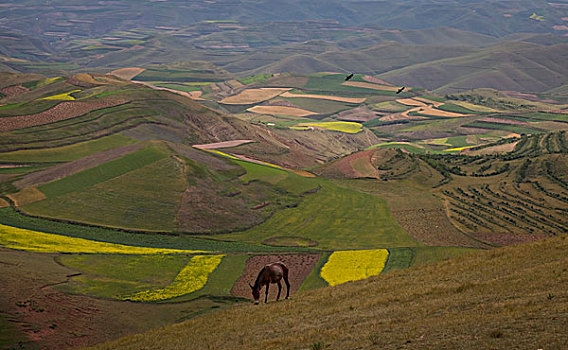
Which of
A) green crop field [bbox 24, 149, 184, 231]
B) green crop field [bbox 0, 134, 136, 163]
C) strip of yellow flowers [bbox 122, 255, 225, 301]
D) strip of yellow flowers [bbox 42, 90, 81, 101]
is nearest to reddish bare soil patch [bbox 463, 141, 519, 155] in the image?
green crop field [bbox 0, 134, 136, 163]

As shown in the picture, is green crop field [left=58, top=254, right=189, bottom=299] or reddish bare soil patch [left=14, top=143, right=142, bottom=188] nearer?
green crop field [left=58, top=254, right=189, bottom=299]

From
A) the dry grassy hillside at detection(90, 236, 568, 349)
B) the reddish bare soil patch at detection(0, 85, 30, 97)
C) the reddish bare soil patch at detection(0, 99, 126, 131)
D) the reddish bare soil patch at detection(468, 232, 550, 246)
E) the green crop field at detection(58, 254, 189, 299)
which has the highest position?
the dry grassy hillside at detection(90, 236, 568, 349)

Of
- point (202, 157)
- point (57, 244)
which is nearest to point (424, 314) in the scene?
point (57, 244)

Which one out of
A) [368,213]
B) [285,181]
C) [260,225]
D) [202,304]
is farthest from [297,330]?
[285,181]

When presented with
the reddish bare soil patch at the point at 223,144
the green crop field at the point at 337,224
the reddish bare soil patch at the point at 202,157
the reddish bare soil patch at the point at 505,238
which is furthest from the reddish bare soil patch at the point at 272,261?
the reddish bare soil patch at the point at 223,144

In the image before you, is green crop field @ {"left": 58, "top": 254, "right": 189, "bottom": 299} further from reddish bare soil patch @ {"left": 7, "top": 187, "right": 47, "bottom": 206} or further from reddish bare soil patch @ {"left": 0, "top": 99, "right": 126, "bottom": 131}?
reddish bare soil patch @ {"left": 0, "top": 99, "right": 126, "bottom": 131}

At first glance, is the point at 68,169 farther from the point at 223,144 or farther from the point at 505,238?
the point at 505,238
